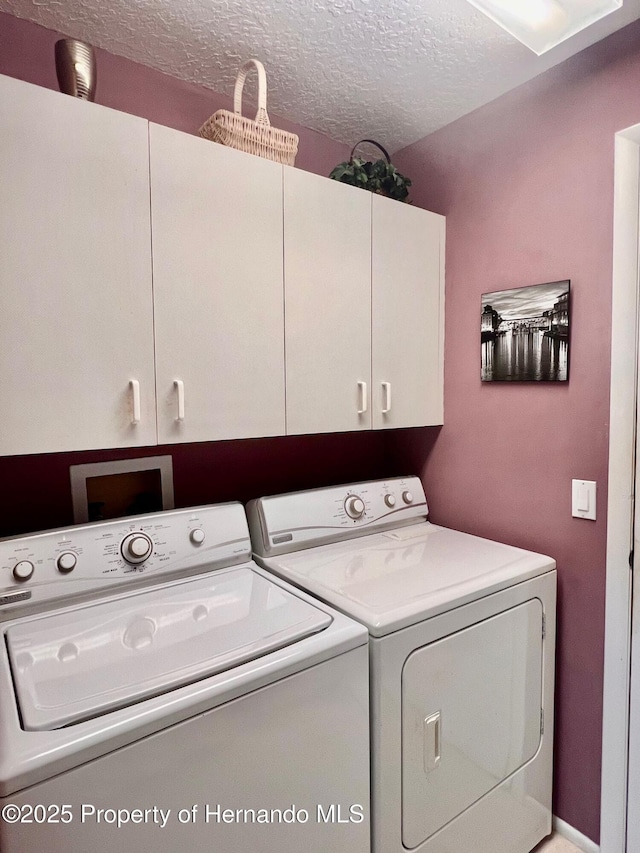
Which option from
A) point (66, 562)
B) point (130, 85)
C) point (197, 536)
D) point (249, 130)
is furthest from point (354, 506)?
point (130, 85)

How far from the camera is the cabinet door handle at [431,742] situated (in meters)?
1.26

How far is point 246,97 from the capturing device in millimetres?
1805

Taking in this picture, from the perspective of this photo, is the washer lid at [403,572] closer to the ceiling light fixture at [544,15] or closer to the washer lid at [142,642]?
the washer lid at [142,642]

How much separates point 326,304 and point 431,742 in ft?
4.34

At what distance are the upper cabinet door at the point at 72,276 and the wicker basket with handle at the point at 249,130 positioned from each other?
0.25m

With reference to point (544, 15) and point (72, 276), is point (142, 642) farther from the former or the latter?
point (544, 15)

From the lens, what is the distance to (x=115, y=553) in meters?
1.34

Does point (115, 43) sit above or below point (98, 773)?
above

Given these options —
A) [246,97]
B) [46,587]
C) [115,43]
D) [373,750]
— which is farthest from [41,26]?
[373,750]

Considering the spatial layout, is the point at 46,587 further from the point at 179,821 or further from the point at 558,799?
the point at 558,799

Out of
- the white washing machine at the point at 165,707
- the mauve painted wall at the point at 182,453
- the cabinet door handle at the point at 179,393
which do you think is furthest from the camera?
the mauve painted wall at the point at 182,453

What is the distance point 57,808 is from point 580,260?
186cm

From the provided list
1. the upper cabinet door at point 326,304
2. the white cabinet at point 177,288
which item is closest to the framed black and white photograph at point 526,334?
the white cabinet at point 177,288

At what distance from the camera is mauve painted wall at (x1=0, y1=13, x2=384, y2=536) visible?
145cm
